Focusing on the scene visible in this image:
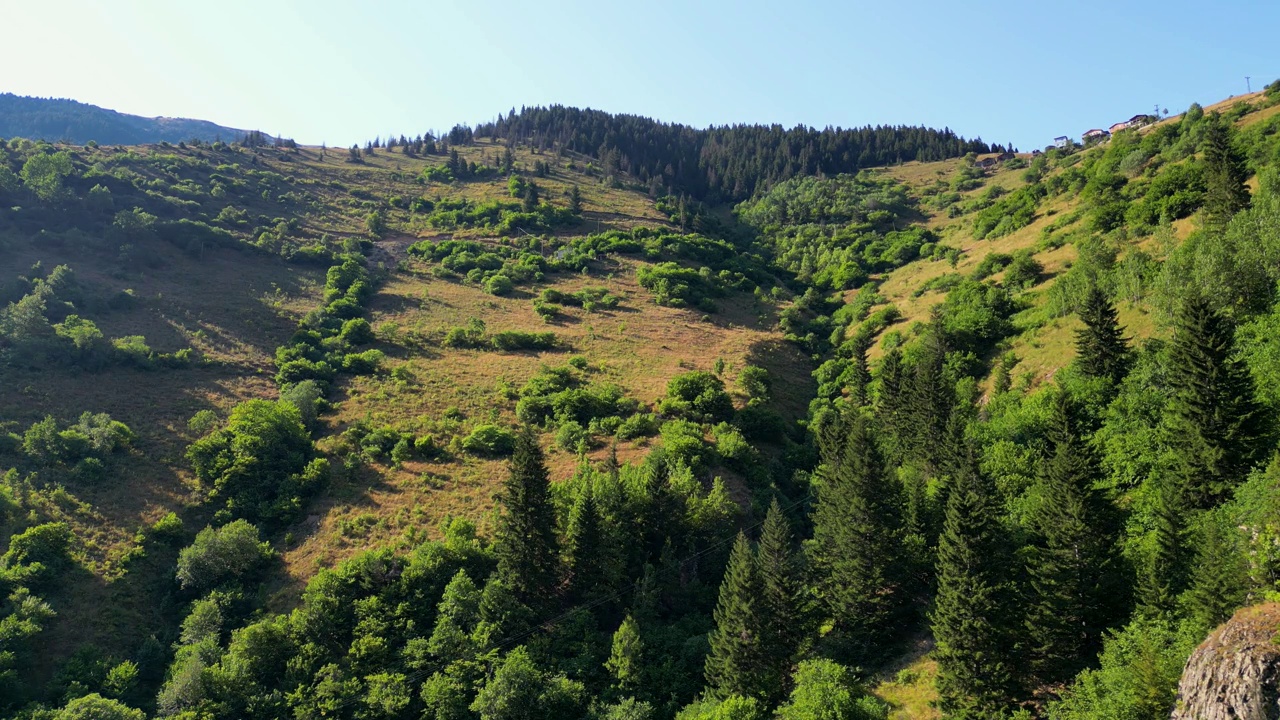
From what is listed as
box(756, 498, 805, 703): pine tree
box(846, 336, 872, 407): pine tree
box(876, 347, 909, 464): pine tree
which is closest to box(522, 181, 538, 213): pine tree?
box(846, 336, 872, 407): pine tree

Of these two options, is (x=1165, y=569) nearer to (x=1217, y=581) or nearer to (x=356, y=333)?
(x=1217, y=581)

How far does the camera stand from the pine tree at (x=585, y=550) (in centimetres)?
4109

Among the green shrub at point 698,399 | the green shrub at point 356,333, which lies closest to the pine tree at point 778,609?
the green shrub at point 698,399

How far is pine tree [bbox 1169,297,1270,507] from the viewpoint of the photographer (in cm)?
2812

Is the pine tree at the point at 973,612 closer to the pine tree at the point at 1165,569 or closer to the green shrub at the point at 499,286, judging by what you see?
the pine tree at the point at 1165,569

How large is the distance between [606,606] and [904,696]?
17645mm

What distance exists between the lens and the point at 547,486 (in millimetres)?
42250

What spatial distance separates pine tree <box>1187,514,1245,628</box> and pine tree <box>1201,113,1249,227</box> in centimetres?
3766

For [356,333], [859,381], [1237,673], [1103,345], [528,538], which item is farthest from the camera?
[356,333]

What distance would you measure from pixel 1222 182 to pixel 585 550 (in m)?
55.9

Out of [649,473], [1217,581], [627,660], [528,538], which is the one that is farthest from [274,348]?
[1217,581]

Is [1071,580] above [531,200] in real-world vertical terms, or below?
below

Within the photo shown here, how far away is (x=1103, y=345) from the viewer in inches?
1652

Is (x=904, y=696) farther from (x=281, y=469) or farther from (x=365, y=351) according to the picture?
(x=365, y=351)
